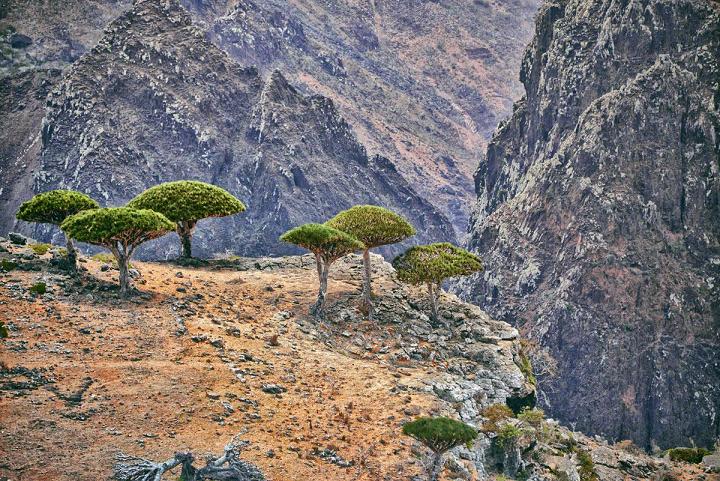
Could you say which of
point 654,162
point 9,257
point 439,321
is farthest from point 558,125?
A: point 9,257

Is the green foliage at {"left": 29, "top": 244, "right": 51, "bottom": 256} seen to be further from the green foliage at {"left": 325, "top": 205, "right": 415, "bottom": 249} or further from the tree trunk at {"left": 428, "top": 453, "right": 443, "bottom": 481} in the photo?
the tree trunk at {"left": 428, "top": 453, "right": 443, "bottom": 481}

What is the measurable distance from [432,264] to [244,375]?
651 inches

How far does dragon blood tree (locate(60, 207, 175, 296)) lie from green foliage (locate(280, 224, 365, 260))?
7515mm

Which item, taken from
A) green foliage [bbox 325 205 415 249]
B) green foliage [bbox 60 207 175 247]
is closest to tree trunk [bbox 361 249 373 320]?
green foliage [bbox 325 205 415 249]

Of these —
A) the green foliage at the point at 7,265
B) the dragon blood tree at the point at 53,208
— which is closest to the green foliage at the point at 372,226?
the dragon blood tree at the point at 53,208

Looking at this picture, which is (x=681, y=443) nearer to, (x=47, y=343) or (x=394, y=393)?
(x=394, y=393)

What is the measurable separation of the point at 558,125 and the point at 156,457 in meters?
163

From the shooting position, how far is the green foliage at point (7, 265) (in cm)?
5308

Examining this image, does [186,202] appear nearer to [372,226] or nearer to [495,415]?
[372,226]

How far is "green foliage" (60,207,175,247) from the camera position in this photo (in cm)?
5011

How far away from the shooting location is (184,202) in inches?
2360

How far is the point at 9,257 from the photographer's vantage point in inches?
2172

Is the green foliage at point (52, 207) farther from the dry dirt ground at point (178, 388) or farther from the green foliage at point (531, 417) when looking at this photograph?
the green foliage at point (531, 417)

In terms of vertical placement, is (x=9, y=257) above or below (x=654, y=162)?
below
